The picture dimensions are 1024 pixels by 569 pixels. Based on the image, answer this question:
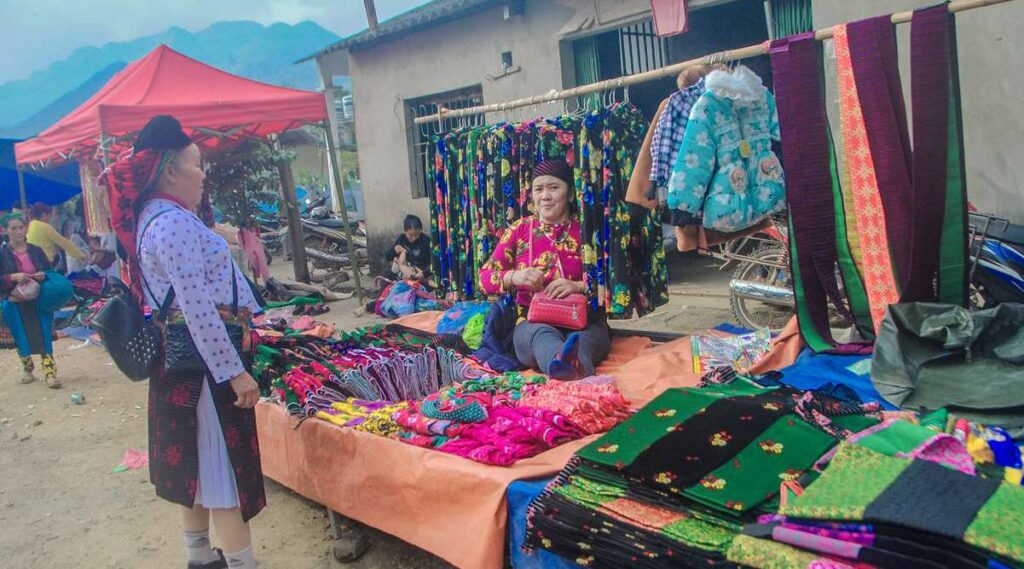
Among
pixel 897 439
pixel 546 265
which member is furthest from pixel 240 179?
pixel 897 439

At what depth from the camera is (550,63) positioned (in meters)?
7.86

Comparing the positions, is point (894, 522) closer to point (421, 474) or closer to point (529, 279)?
point (421, 474)

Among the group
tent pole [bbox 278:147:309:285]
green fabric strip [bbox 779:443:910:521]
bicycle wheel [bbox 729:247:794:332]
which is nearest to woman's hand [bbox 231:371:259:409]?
green fabric strip [bbox 779:443:910:521]

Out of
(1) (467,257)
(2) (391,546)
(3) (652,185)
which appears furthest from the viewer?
(1) (467,257)

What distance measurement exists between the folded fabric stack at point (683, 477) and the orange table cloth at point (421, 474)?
0.25 metres

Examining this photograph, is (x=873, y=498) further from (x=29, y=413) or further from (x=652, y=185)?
(x=29, y=413)

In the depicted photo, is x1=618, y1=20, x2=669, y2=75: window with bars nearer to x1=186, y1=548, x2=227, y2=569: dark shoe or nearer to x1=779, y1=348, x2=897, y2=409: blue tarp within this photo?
x1=779, y1=348, x2=897, y2=409: blue tarp

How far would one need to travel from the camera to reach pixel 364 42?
9.86 metres

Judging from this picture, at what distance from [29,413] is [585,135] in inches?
204

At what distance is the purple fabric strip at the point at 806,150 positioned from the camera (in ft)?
9.71

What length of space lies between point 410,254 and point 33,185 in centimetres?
853

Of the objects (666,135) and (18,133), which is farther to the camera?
(18,133)

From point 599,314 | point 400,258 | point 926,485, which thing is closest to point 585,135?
point 599,314

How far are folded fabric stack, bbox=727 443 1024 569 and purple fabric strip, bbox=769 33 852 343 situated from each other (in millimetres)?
1411
